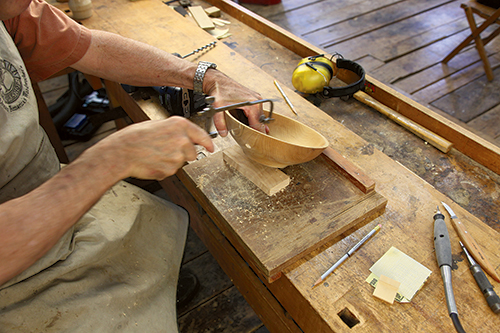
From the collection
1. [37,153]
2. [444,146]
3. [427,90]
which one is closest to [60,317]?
[37,153]

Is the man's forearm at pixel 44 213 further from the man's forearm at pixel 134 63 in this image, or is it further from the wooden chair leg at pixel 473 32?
the wooden chair leg at pixel 473 32

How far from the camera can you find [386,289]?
845 mm

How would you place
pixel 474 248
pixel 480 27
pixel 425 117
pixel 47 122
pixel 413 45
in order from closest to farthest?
Answer: pixel 474 248 → pixel 425 117 → pixel 47 122 → pixel 480 27 → pixel 413 45

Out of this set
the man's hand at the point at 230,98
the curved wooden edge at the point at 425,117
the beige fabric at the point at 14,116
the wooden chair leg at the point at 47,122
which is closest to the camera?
the beige fabric at the point at 14,116

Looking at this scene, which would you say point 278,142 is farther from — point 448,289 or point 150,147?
point 448,289

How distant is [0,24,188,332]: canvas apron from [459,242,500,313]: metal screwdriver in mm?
855

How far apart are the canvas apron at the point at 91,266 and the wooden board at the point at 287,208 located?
31 centimetres

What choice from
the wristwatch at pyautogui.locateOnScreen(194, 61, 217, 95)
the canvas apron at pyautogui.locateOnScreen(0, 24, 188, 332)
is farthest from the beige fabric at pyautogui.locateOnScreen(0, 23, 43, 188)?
the wristwatch at pyautogui.locateOnScreen(194, 61, 217, 95)

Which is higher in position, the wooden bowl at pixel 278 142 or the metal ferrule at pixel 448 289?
the wooden bowl at pixel 278 142

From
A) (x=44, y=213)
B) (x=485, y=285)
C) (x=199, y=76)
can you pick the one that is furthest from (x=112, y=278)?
(x=485, y=285)

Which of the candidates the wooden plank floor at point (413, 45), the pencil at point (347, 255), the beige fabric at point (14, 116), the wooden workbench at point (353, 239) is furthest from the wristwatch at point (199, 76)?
the wooden plank floor at point (413, 45)

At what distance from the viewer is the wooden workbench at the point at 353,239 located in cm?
82

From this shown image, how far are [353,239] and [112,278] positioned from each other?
28.8 inches

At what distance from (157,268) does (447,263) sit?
87cm
